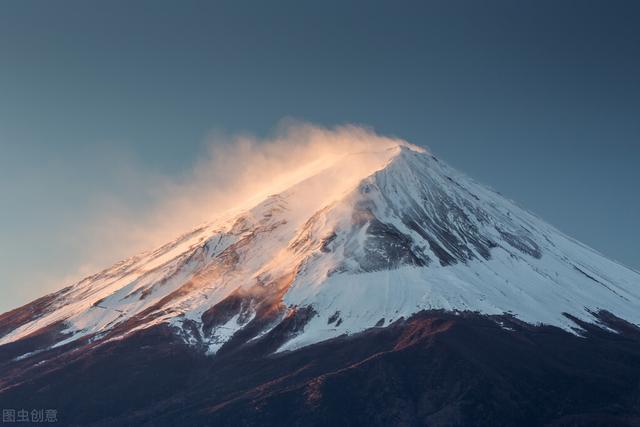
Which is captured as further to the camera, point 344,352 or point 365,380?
point 344,352

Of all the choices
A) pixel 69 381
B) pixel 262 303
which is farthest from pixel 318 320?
pixel 69 381

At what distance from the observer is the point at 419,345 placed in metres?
144

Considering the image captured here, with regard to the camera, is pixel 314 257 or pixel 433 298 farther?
pixel 314 257

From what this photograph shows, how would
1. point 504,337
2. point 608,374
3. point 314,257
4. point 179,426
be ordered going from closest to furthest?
1. point 179,426
2. point 608,374
3. point 504,337
4. point 314,257

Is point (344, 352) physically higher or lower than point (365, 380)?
higher

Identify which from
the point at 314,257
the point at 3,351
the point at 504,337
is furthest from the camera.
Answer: the point at 314,257

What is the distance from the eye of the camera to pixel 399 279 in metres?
180

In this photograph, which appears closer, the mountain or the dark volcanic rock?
the dark volcanic rock

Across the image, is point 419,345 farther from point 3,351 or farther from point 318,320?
point 3,351

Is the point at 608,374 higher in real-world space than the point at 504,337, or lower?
lower

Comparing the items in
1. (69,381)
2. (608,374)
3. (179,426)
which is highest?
(69,381)

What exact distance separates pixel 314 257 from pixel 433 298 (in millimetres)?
37253

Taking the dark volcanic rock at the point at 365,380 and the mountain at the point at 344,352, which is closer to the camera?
the dark volcanic rock at the point at 365,380

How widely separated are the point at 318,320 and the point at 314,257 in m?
30.6
